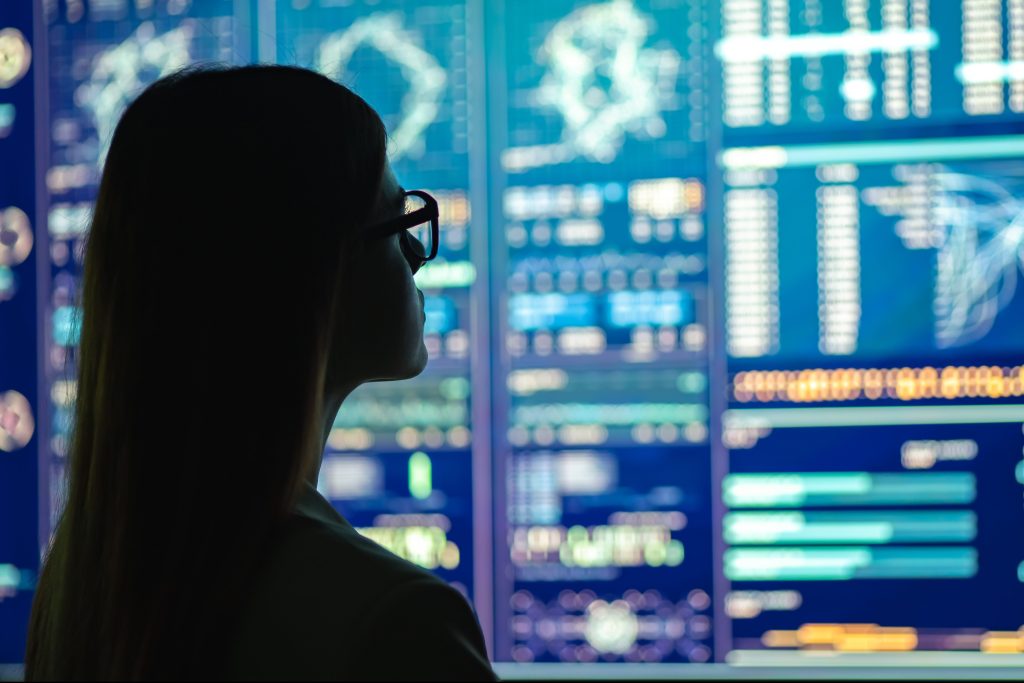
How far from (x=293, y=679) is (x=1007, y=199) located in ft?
4.21

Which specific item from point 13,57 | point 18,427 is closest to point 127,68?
point 13,57

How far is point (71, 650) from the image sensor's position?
54 cm

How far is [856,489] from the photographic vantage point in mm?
1413

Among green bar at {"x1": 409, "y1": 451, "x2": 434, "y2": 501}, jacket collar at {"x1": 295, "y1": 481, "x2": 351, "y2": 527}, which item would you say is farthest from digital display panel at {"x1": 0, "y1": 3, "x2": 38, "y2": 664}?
jacket collar at {"x1": 295, "y1": 481, "x2": 351, "y2": 527}

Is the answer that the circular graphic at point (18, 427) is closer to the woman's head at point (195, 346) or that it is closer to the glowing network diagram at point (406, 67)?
the glowing network diagram at point (406, 67)

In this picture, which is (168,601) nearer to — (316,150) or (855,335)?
(316,150)

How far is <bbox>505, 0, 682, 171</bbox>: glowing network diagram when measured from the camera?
4.86 ft

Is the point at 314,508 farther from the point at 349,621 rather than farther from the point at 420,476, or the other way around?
the point at 420,476

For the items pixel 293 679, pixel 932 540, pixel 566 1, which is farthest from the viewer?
pixel 566 1

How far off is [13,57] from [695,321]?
120 centimetres

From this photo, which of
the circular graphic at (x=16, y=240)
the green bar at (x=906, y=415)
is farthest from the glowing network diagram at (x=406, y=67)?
the green bar at (x=906, y=415)

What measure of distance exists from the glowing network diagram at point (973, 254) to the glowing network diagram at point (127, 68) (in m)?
1.19

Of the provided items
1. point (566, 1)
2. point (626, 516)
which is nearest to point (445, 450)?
point (626, 516)

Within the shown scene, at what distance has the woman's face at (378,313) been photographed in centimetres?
63
